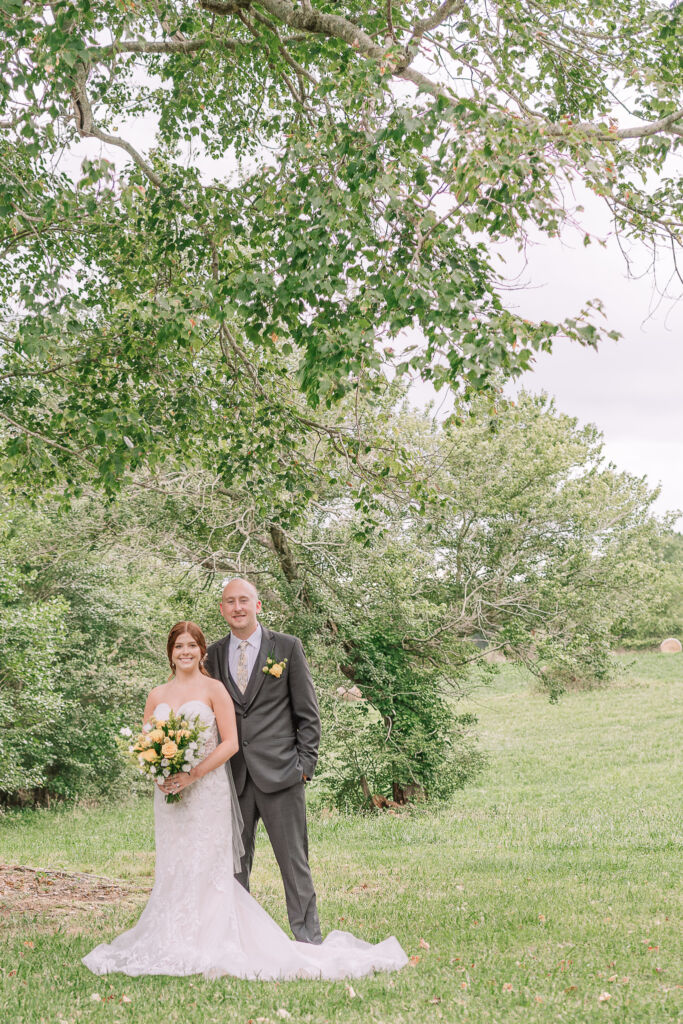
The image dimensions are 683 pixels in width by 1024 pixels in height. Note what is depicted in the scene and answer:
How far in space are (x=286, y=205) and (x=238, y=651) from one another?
10.2 feet

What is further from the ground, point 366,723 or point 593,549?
point 593,549

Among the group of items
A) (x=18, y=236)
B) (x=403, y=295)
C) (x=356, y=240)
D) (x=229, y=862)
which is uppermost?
(x=18, y=236)

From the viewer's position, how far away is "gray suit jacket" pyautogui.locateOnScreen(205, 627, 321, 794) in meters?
6.60

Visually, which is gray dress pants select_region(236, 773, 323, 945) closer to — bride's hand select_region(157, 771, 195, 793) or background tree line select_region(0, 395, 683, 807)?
bride's hand select_region(157, 771, 195, 793)

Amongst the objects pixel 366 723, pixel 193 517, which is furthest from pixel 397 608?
pixel 193 517

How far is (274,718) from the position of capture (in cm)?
670

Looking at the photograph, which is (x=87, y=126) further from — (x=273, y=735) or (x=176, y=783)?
(x=176, y=783)

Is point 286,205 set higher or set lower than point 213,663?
higher

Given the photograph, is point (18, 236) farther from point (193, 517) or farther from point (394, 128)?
point (193, 517)

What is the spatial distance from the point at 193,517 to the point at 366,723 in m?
4.75

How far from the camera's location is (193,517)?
13562 mm

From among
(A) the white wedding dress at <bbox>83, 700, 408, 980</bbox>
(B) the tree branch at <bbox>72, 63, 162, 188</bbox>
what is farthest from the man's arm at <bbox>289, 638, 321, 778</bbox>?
(B) the tree branch at <bbox>72, 63, 162, 188</bbox>

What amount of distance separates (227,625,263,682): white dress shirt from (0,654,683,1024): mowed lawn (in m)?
1.80

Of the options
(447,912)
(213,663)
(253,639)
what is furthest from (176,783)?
(447,912)
